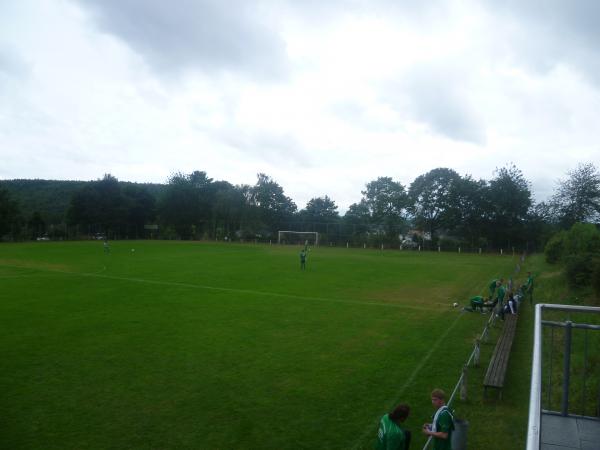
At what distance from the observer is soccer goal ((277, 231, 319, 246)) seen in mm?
74562

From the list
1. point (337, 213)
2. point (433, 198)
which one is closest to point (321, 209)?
point (337, 213)

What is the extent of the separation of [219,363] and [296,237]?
218 ft

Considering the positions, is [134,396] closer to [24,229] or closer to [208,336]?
[208,336]

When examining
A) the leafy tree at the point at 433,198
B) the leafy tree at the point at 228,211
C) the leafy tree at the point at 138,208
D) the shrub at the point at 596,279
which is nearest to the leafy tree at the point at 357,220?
the leafy tree at the point at 433,198

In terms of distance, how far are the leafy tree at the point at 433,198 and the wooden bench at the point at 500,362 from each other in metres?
57.5

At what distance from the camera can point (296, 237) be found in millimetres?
77000

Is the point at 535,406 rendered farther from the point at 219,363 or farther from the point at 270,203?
the point at 270,203

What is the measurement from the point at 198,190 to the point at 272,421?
84.5 meters

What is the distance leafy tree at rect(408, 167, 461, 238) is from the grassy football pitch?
166 ft

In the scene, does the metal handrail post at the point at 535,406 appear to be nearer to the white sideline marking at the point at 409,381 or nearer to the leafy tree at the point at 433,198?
the white sideline marking at the point at 409,381

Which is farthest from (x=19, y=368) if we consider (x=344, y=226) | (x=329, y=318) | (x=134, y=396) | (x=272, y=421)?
(x=344, y=226)

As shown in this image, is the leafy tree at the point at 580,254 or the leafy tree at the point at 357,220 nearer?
the leafy tree at the point at 580,254

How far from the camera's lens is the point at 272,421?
25.3 ft

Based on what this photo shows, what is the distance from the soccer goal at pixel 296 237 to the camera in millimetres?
74562
